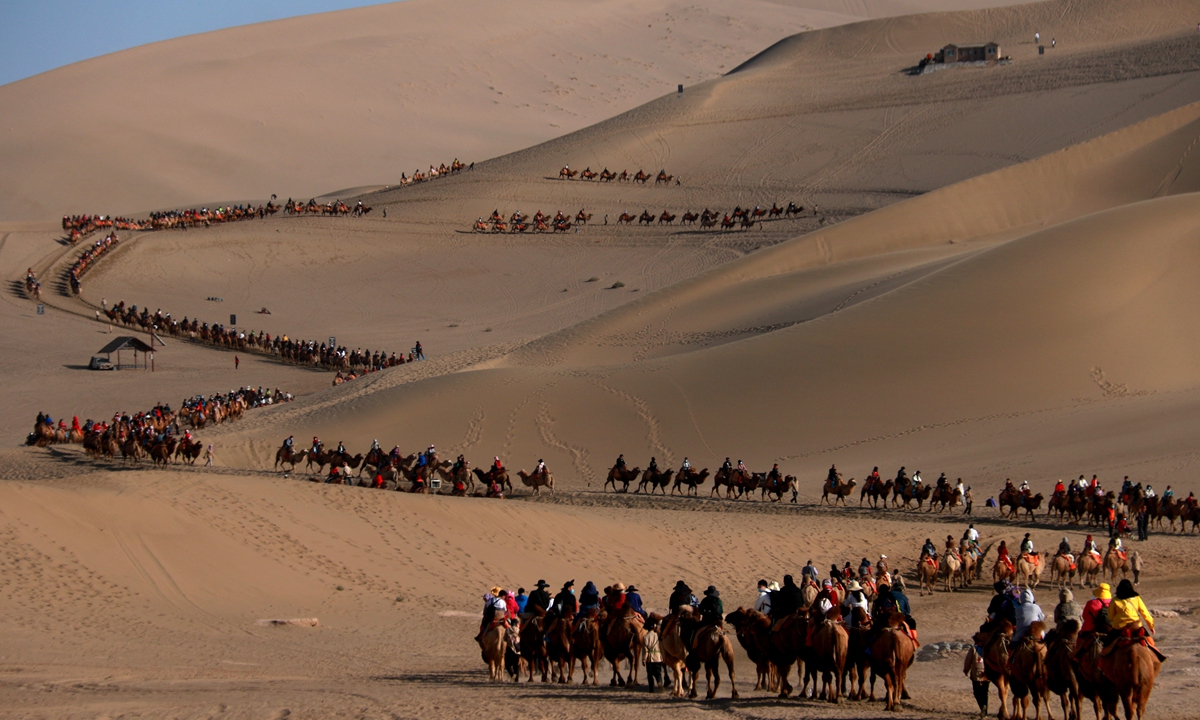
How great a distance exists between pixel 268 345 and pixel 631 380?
2025 cm

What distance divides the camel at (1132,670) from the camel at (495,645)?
21.2 feet

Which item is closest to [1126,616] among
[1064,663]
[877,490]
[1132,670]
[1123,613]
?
[1123,613]

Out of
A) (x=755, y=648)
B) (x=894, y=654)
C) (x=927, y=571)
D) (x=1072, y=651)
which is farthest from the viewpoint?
(x=927, y=571)

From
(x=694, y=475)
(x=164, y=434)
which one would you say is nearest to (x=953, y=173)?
(x=694, y=475)

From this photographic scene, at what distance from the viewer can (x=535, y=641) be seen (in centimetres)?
1504

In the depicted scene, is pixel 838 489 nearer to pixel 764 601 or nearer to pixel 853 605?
pixel 764 601

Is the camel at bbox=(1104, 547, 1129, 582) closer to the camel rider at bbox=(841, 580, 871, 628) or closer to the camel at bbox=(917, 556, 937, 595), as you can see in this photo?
the camel at bbox=(917, 556, 937, 595)

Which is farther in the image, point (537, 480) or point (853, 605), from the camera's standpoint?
point (537, 480)

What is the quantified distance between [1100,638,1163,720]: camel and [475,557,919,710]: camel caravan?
2099 mm

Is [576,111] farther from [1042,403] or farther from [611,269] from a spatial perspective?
[1042,403]

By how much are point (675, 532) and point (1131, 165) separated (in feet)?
124

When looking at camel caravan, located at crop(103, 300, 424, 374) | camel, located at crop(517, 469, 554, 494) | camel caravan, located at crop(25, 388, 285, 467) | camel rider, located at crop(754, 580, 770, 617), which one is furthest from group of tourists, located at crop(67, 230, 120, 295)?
camel rider, located at crop(754, 580, 770, 617)

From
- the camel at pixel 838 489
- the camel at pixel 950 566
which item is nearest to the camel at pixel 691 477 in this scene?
the camel at pixel 838 489

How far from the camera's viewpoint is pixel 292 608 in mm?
18859
